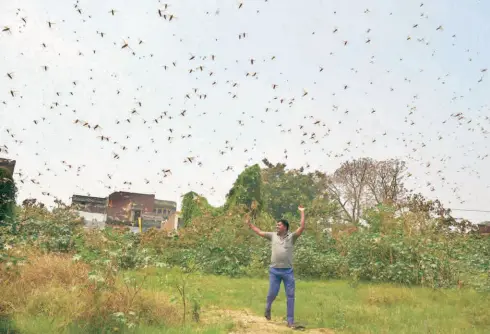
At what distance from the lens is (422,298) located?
38.9 feet

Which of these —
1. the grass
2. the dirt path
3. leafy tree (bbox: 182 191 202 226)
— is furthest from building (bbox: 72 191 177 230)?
the dirt path

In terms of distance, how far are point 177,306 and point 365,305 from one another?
4.82 metres

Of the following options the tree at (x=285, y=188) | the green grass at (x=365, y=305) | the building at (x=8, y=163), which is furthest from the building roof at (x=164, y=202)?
the green grass at (x=365, y=305)

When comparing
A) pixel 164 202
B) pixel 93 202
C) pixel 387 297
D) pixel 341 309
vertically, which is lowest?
pixel 341 309

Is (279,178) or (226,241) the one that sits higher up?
(279,178)

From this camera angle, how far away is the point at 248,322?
8.38 meters

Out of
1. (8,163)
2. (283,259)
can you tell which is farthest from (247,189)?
(283,259)

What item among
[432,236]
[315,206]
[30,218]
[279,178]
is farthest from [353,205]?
[30,218]

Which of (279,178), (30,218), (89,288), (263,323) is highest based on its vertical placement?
(279,178)

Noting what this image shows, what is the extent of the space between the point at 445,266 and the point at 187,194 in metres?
25.2

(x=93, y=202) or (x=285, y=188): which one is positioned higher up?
(x=285, y=188)

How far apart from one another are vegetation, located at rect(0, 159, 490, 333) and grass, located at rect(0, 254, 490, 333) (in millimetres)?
27

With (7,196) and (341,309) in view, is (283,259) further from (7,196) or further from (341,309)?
(7,196)

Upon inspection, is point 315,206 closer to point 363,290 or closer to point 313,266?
point 313,266
